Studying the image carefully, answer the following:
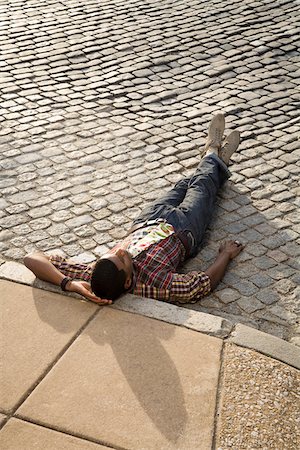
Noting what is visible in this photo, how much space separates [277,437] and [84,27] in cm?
787

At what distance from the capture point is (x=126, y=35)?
961 cm

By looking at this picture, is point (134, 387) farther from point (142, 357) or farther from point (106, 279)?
point (106, 279)

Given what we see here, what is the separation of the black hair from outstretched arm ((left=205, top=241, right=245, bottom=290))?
0.83 m

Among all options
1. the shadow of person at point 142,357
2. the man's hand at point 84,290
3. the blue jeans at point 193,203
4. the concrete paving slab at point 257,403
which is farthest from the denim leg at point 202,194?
the concrete paving slab at point 257,403

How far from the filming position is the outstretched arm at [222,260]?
4.91 meters

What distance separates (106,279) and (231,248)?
1.32 meters

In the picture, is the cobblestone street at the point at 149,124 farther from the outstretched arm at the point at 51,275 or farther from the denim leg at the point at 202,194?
the outstretched arm at the point at 51,275

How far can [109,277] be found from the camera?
4352mm

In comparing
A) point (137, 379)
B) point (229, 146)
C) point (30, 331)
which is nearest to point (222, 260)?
point (137, 379)

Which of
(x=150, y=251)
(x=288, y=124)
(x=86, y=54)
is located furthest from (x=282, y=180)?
(x=86, y=54)

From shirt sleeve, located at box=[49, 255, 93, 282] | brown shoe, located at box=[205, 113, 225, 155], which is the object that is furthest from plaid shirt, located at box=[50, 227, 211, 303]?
brown shoe, located at box=[205, 113, 225, 155]

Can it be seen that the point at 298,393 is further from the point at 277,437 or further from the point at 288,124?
the point at 288,124

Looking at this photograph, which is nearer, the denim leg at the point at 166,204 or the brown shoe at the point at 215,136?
the denim leg at the point at 166,204

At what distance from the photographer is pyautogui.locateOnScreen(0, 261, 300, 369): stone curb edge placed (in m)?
4.11
